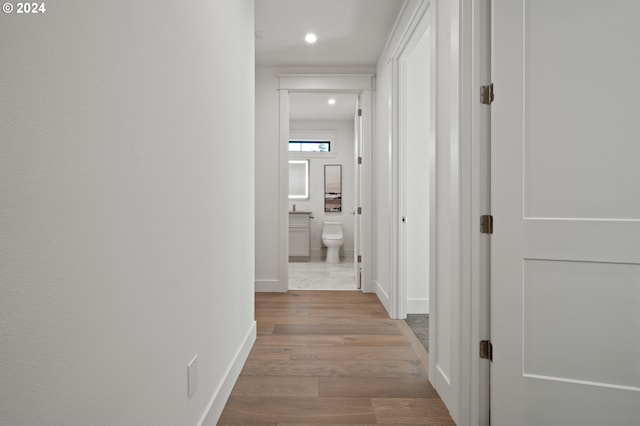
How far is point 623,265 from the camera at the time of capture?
4.39 ft

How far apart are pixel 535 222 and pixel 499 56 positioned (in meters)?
0.74

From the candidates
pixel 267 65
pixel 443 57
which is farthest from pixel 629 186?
pixel 267 65

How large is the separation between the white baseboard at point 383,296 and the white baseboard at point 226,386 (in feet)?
4.62

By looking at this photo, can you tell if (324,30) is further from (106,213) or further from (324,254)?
(324,254)

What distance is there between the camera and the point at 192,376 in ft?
4.18

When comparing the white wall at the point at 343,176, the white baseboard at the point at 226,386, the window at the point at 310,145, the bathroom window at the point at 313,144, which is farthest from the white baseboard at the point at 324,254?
the white baseboard at the point at 226,386

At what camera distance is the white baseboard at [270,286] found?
4.09 m

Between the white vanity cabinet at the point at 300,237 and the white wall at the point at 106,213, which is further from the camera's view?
the white vanity cabinet at the point at 300,237

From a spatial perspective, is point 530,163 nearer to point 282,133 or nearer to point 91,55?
point 91,55

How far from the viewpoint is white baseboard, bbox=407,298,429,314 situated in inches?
133

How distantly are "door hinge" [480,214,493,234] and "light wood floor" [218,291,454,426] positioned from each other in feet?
3.02

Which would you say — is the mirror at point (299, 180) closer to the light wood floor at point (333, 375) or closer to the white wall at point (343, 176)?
the white wall at point (343, 176)

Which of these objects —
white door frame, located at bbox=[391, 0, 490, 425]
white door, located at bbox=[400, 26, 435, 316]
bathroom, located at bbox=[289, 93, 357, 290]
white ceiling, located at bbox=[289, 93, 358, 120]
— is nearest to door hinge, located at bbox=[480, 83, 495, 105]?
white door frame, located at bbox=[391, 0, 490, 425]

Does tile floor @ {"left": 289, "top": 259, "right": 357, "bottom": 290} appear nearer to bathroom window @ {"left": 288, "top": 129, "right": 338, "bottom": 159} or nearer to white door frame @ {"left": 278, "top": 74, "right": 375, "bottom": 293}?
white door frame @ {"left": 278, "top": 74, "right": 375, "bottom": 293}
